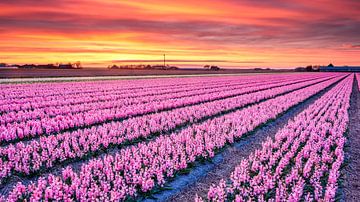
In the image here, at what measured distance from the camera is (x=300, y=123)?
14.4 metres

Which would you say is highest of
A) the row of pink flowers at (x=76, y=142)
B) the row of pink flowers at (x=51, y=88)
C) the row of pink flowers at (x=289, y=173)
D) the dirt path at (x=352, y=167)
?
the row of pink flowers at (x=51, y=88)

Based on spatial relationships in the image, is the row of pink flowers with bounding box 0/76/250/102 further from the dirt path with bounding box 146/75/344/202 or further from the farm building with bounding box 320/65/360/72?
the farm building with bounding box 320/65/360/72

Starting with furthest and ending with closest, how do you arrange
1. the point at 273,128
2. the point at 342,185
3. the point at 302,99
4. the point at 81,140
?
1. the point at 302,99
2. the point at 273,128
3. the point at 81,140
4. the point at 342,185

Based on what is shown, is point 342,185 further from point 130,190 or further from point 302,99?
point 302,99

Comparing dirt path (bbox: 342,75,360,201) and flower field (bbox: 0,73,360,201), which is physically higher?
flower field (bbox: 0,73,360,201)

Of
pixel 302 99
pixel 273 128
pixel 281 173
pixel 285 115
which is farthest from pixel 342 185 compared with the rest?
pixel 302 99

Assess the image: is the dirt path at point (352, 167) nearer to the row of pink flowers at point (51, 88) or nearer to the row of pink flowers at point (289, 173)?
the row of pink flowers at point (289, 173)

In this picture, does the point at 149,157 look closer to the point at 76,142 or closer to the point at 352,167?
the point at 76,142

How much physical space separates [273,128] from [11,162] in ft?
32.1

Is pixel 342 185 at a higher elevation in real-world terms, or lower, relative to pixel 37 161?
lower

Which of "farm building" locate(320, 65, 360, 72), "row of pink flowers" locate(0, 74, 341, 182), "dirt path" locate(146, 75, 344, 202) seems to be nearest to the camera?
"dirt path" locate(146, 75, 344, 202)

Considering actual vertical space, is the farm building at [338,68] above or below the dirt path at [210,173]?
above

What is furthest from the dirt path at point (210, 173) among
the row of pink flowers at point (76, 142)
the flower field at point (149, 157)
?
the row of pink flowers at point (76, 142)

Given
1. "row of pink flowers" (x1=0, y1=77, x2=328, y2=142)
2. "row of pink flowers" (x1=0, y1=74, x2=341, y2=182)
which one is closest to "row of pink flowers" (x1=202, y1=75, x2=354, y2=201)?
"row of pink flowers" (x1=0, y1=74, x2=341, y2=182)
